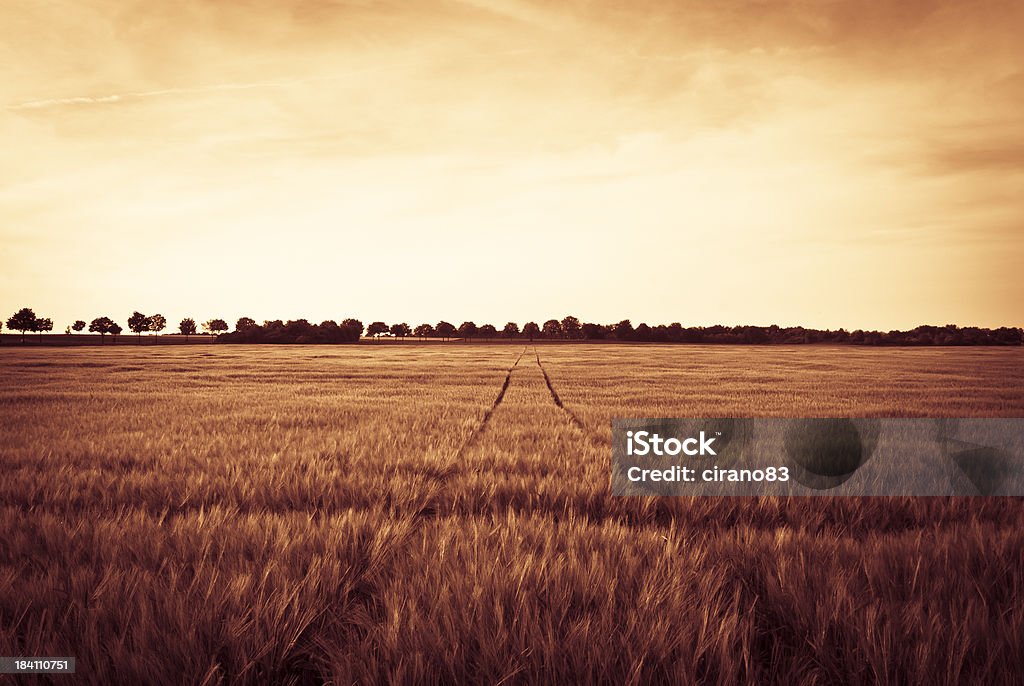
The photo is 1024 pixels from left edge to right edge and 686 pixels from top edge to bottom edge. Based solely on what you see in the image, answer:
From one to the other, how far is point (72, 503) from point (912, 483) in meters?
7.84

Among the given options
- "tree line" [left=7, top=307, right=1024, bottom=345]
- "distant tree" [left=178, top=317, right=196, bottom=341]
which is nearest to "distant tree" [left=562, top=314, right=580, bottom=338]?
"tree line" [left=7, top=307, right=1024, bottom=345]

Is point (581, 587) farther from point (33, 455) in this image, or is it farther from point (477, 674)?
point (33, 455)

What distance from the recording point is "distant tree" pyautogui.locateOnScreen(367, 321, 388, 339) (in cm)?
19575

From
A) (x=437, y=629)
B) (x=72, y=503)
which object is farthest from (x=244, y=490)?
(x=437, y=629)

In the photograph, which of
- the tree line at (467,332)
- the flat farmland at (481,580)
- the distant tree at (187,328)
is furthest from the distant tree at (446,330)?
the flat farmland at (481,580)

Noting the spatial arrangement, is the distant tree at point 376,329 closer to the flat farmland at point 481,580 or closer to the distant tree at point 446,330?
the distant tree at point 446,330

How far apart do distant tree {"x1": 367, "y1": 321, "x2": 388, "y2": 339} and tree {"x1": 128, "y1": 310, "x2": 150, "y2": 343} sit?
261 feet

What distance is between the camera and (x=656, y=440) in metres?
6.94

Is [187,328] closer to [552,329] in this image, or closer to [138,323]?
[138,323]

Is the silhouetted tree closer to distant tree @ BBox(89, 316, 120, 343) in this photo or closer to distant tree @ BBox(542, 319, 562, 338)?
distant tree @ BBox(542, 319, 562, 338)

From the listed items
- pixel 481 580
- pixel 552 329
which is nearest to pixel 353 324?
pixel 552 329

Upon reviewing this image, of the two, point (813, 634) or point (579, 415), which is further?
point (579, 415)

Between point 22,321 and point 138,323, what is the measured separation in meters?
30.0

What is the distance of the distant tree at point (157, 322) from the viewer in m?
178
